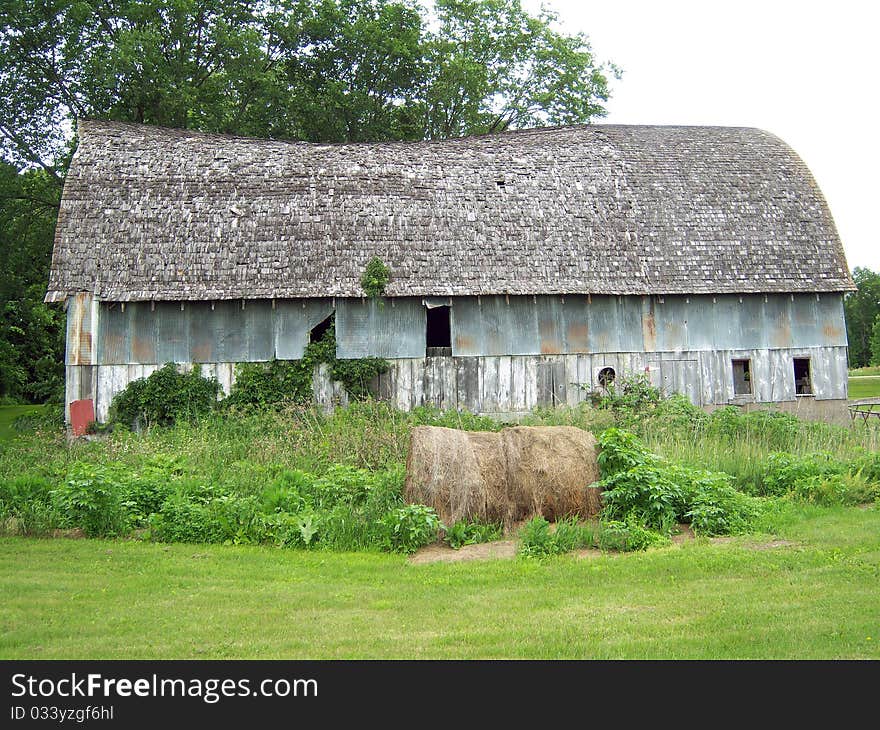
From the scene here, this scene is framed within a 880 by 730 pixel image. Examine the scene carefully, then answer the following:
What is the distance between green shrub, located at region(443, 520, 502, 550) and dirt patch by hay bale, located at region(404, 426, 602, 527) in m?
0.13

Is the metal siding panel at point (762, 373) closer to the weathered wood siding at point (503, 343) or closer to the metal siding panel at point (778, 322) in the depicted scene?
the weathered wood siding at point (503, 343)

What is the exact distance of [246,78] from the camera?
2972cm

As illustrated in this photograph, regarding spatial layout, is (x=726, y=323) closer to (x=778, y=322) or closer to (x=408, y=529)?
(x=778, y=322)

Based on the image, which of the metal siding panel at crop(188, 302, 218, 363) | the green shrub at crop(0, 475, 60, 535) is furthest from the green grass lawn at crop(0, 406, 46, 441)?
the green shrub at crop(0, 475, 60, 535)

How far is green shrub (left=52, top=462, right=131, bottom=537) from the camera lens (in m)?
10.9

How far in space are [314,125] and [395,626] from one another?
91.5ft

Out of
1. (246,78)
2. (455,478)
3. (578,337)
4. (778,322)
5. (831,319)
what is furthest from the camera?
(246,78)

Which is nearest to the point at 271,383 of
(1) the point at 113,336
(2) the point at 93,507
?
(1) the point at 113,336

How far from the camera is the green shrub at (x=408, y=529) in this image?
33.0ft

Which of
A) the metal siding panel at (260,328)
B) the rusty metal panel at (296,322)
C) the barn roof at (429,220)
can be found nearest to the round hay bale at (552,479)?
the barn roof at (429,220)

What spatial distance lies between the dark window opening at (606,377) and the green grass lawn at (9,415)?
1522cm

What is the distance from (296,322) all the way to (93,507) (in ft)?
34.4

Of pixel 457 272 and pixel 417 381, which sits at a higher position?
pixel 457 272

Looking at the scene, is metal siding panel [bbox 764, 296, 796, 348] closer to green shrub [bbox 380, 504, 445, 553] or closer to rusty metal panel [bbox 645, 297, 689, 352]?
rusty metal panel [bbox 645, 297, 689, 352]
